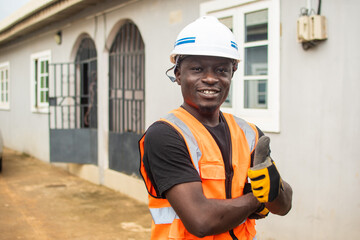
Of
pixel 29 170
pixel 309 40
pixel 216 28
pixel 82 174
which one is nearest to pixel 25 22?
pixel 29 170

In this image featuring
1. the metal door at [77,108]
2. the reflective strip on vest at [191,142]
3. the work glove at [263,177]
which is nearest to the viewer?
the work glove at [263,177]

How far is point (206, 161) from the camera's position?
1.68 metres

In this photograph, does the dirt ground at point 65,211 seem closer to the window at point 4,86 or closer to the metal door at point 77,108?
the metal door at point 77,108

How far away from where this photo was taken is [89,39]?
8617 mm

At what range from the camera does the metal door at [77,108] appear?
827 centimetres

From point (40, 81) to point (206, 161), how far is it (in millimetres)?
9836

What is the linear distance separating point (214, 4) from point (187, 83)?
3435mm

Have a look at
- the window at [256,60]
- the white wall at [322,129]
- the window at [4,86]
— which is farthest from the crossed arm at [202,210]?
the window at [4,86]

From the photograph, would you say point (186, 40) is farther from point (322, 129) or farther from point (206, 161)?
point (322, 129)

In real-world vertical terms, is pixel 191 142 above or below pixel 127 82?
below

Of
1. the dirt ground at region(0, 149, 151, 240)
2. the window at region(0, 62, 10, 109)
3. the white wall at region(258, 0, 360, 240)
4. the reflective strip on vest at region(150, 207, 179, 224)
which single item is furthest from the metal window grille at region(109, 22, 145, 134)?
the window at region(0, 62, 10, 109)

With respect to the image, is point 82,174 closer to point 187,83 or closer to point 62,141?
point 62,141

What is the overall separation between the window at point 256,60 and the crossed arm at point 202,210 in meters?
2.74

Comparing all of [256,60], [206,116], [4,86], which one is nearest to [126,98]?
[256,60]
